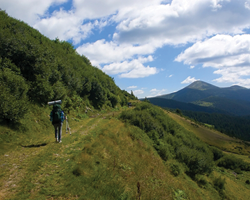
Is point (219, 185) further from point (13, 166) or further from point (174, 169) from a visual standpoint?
point (13, 166)

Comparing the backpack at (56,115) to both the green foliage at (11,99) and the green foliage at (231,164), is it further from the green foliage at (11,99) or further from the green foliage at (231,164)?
the green foliage at (231,164)

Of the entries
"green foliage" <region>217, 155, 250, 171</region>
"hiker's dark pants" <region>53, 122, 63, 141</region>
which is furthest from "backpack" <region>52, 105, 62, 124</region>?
"green foliage" <region>217, 155, 250, 171</region>

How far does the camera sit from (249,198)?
120 feet

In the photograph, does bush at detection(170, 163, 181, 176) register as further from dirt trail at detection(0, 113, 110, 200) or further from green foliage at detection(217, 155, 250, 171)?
green foliage at detection(217, 155, 250, 171)

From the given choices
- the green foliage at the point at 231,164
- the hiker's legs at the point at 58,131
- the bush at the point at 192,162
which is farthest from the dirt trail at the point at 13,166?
the green foliage at the point at 231,164

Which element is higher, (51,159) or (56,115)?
(56,115)

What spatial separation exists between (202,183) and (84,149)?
2755 centimetres

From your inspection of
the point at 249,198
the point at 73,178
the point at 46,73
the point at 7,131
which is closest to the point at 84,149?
the point at 73,178

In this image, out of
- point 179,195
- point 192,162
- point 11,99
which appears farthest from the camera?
point 192,162

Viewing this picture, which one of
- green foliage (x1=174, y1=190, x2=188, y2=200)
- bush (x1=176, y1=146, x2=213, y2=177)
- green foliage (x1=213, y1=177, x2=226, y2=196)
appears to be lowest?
green foliage (x1=213, y1=177, x2=226, y2=196)

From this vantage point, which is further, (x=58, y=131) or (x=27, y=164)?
(x=58, y=131)

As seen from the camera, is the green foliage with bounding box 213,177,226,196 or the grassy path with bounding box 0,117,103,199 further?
the green foliage with bounding box 213,177,226,196

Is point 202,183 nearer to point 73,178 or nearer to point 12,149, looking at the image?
point 73,178

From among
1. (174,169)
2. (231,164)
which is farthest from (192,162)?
(231,164)
